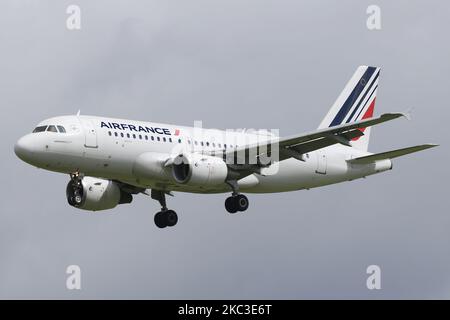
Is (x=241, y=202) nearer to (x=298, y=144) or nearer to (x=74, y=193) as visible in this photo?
(x=298, y=144)

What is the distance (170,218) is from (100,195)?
4.29 meters

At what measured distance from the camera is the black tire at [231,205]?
65688 millimetres

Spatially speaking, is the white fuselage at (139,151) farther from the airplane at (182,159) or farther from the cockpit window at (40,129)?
the cockpit window at (40,129)

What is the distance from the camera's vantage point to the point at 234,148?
6612cm

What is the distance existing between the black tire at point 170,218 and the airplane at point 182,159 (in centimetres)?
6

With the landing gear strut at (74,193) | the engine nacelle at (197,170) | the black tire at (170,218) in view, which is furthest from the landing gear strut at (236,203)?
the landing gear strut at (74,193)

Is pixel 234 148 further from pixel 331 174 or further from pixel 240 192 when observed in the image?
pixel 331 174

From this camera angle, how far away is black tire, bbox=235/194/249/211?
65.6 metres

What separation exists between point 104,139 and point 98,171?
5.38ft

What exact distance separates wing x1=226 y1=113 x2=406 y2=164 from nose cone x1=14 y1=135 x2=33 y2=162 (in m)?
10.8

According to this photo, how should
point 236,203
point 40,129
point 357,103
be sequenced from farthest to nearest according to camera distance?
point 357,103
point 236,203
point 40,129

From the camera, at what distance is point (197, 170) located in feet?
208

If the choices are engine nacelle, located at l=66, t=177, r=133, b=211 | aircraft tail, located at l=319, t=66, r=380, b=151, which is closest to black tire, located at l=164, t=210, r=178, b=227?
engine nacelle, located at l=66, t=177, r=133, b=211

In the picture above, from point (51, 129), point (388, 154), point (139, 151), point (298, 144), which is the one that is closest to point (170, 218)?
point (139, 151)
